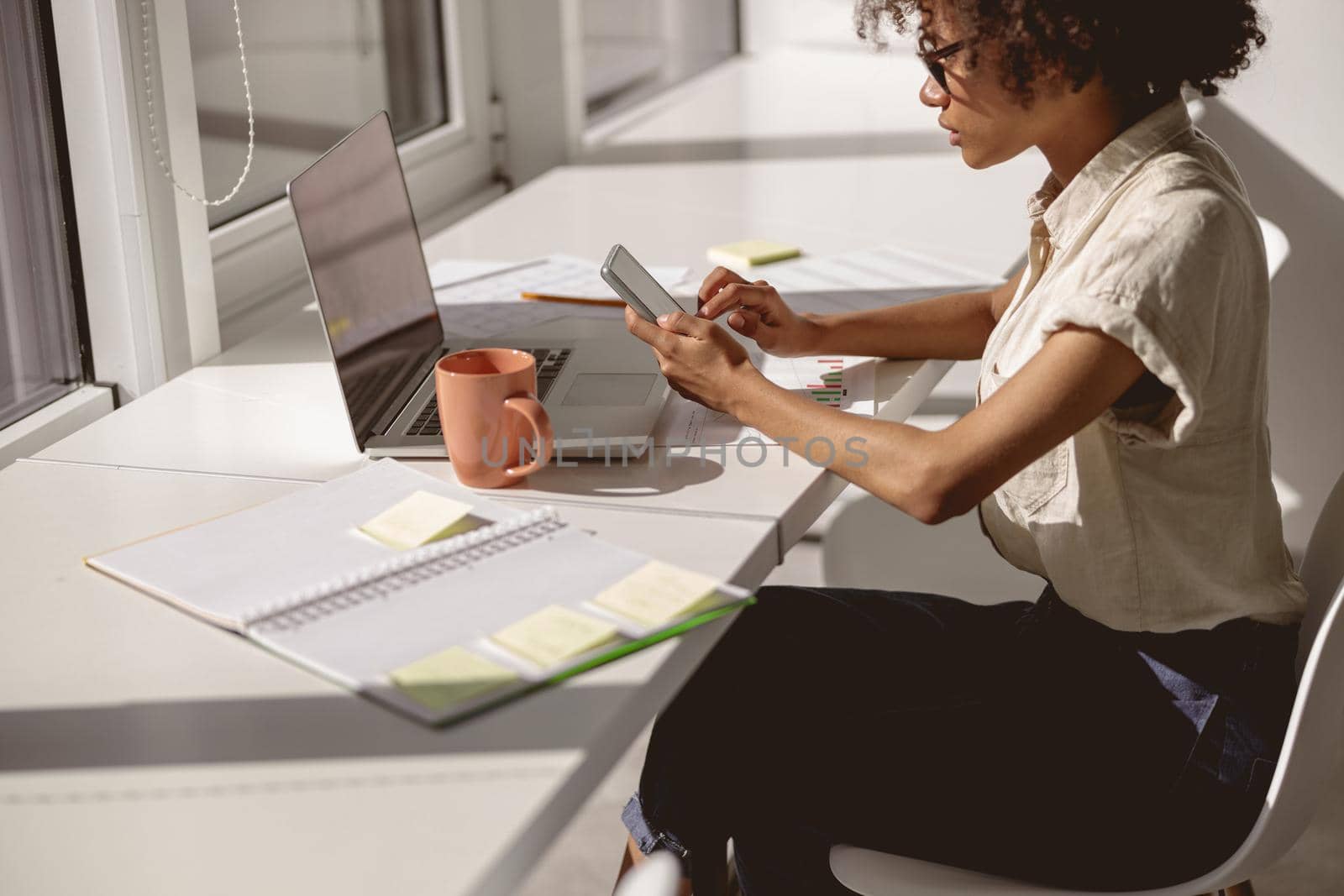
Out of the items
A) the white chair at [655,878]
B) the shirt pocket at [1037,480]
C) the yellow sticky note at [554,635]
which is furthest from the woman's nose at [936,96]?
the white chair at [655,878]

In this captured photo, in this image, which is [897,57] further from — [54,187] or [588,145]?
[54,187]

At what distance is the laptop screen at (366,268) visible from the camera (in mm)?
1173

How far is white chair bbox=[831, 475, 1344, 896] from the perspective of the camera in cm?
97

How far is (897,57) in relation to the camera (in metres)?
3.08

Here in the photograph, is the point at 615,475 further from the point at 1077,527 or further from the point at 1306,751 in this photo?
the point at 1306,751

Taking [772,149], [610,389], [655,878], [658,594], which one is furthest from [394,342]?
[772,149]

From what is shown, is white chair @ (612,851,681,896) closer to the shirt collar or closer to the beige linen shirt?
the beige linen shirt

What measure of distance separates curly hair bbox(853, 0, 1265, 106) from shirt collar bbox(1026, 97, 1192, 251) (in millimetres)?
28

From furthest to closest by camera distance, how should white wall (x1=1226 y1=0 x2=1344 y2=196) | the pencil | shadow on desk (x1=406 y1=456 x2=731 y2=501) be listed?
white wall (x1=1226 y1=0 x2=1344 y2=196) < the pencil < shadow on desk (x1=406 y1=456 x2=731 y2=501)

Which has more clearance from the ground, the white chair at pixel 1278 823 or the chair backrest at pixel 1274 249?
the chair backrest at pixel 1274 249

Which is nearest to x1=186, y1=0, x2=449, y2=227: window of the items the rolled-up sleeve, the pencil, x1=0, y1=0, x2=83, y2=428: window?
x1=0, y1=0, x2=83, y2=428: window

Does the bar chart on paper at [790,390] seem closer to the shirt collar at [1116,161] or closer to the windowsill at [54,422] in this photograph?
the shirt collar at [1116,161]

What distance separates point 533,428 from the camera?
1.08m

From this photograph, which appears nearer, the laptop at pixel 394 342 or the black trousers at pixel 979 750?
the black trousers at pixel 979 750
